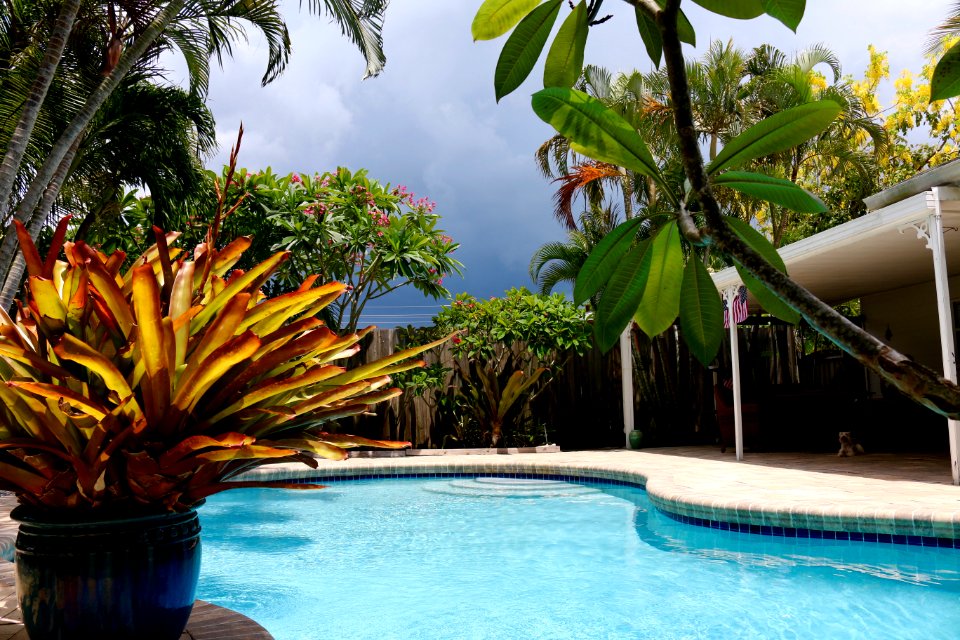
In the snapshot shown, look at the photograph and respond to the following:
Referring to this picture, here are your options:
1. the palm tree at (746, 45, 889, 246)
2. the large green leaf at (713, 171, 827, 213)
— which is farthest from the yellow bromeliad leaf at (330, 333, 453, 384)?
the palm tree at (746, 45, 889, 246)

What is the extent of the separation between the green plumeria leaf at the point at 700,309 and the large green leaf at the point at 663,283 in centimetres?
1

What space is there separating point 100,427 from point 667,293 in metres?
1.23

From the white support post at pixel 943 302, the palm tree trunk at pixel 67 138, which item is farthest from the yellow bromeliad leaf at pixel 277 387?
the white support post at pixel 943 302

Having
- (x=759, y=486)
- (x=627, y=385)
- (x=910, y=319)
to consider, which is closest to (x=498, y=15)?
(x=759, y=486)

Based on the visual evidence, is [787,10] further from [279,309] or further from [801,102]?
[801,102]

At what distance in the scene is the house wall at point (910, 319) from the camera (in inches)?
426

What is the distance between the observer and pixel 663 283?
810mm

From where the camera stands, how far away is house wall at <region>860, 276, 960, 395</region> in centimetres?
1082

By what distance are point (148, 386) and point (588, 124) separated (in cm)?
122

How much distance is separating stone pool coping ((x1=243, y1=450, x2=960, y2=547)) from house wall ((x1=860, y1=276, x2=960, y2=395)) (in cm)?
424

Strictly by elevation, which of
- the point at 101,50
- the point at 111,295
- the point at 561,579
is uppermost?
the point at 101,50

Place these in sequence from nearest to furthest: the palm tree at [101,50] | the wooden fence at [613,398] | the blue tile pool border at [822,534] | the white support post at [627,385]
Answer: the blue tile pool border at [822,534], the palm tree at [101,50], the white support post at [627,385], the wooden fence at [613,398]

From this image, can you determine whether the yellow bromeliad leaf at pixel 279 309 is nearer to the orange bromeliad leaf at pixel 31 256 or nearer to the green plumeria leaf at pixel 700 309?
the orange bromeliad leaf at pixel 31 256

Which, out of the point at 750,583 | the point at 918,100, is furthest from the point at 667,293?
the point at 918,100
